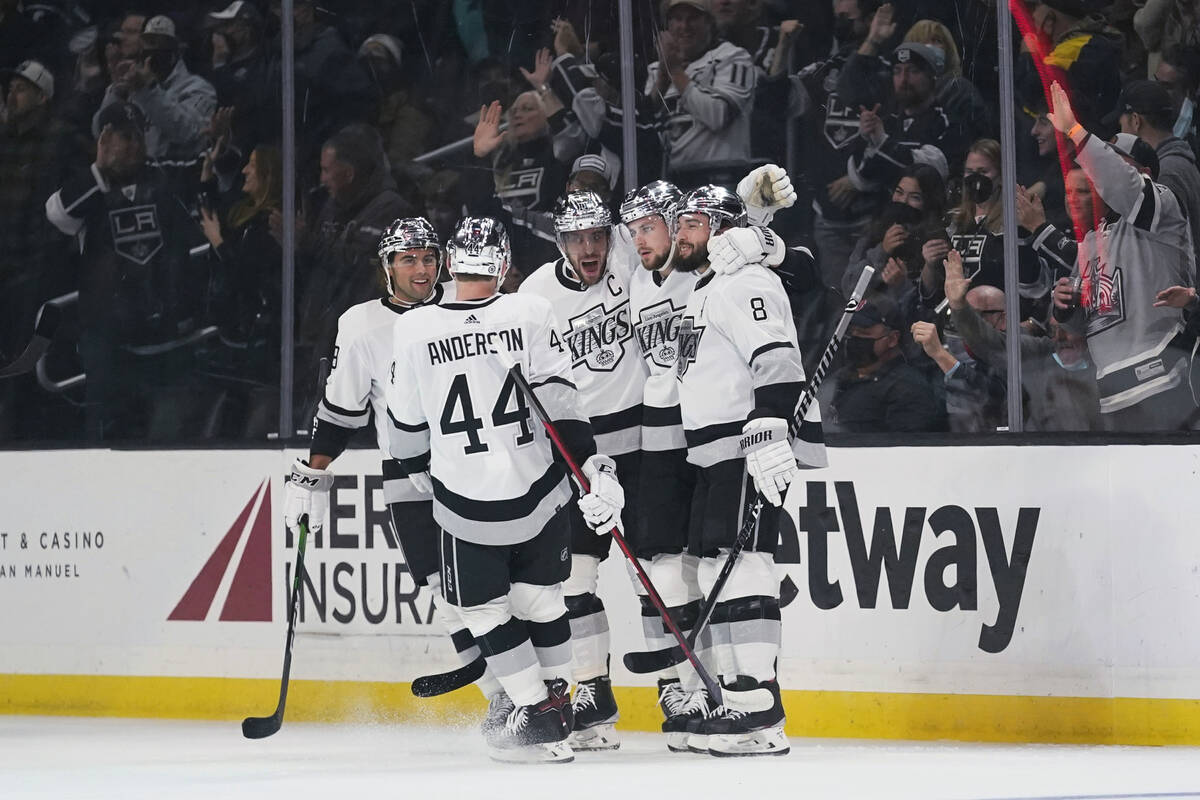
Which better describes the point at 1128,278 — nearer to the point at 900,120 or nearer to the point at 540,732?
the point at 900,120

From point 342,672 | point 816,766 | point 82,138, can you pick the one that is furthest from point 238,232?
point 816,766

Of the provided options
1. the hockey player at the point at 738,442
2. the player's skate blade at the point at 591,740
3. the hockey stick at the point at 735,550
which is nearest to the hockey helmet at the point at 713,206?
the hockey player at the point at 738,442

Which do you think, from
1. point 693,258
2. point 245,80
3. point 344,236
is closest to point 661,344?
point 693,258

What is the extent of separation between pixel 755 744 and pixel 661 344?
1.04m

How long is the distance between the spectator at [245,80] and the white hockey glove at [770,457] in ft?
9.01

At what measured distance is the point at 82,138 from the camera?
6680 millimetres

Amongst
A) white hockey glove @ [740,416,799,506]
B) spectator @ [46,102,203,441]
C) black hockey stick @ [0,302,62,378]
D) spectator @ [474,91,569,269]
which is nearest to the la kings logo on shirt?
spectator @ [46,102,203,441]

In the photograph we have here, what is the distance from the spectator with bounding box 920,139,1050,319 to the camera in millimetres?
5402

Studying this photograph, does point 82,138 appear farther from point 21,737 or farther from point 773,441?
point 773,441

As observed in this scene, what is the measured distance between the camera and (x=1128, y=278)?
17.5ft

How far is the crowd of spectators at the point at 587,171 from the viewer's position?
537 centimetres

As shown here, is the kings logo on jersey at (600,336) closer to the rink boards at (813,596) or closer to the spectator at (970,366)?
the rink boards at (813,596)

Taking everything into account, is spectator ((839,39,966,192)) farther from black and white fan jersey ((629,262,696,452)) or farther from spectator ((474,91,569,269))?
black and white fan jersey ((629,262,696,452))

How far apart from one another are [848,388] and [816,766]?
65.9 inches
